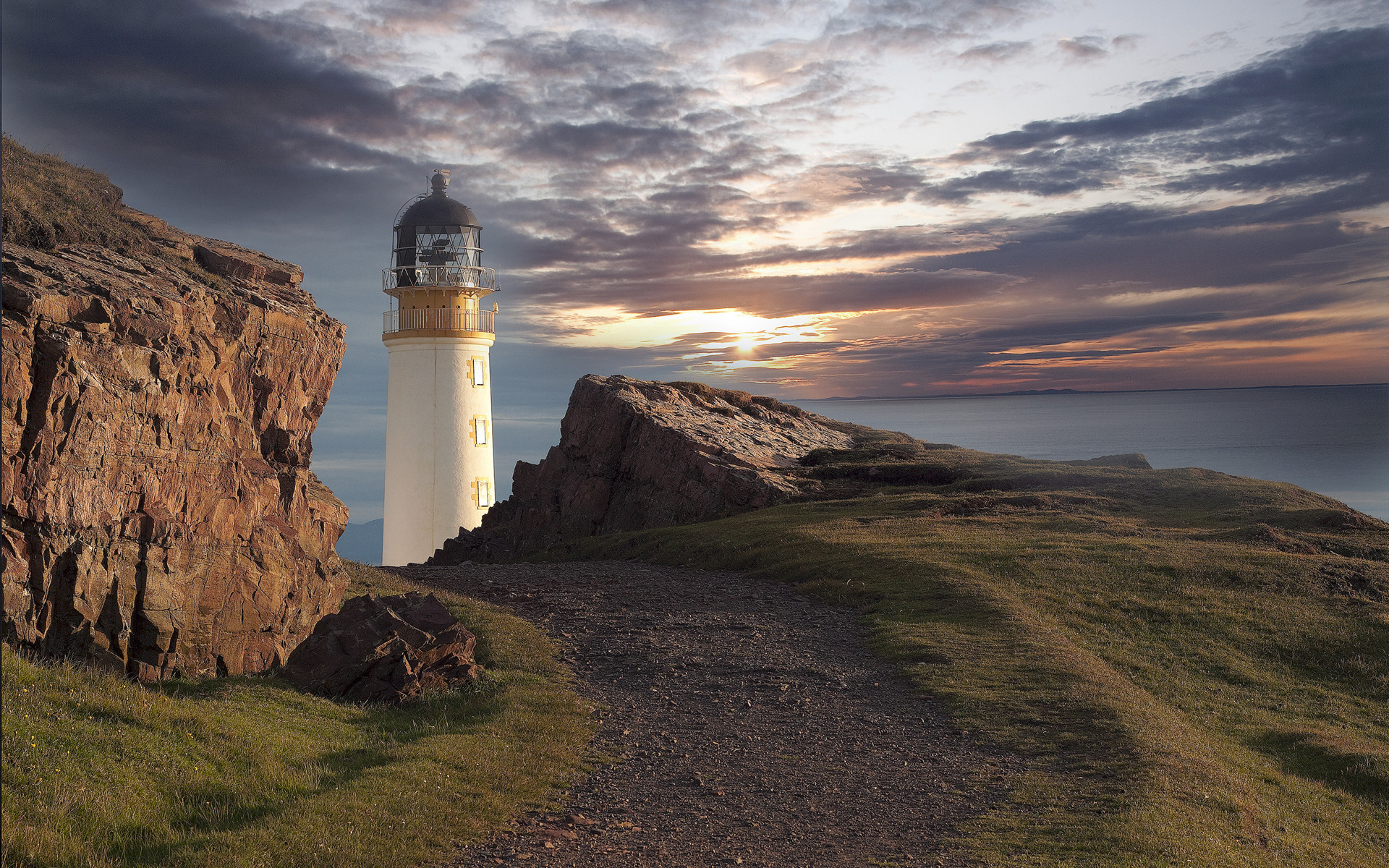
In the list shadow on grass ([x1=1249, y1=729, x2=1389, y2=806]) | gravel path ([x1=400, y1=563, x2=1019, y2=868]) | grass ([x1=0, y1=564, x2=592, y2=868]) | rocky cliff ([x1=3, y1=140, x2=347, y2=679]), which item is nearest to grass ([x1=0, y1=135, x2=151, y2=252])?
rocky cliff ([x1=3, y1=140, x2=347, y2=679])

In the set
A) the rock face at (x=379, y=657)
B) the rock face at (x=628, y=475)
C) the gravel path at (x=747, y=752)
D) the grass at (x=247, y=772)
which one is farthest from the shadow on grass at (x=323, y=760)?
the rock face at (x=628, y=475)

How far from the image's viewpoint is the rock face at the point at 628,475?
42031mm

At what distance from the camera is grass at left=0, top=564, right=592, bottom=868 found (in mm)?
9711

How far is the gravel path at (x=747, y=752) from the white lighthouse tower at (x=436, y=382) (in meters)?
18.8

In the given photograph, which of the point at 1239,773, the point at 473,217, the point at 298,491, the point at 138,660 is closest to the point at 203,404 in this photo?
the point at 298,491

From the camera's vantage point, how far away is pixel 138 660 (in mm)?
14195

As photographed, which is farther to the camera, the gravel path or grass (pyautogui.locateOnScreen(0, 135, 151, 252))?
grass (pyautogui.locateOnScreen(0, 135, 151, 252))

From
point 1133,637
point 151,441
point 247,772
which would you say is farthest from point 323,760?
point 1133,637

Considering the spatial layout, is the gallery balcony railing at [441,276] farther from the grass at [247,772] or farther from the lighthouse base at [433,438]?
the grass at [247,772]

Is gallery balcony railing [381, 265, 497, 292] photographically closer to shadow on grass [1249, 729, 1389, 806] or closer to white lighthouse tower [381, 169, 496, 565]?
white lighthouse tower [381, 169, 496, 565]

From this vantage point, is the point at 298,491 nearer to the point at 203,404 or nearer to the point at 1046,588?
the point at 203,404

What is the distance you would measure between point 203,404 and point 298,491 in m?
2.88

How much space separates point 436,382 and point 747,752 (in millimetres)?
31600

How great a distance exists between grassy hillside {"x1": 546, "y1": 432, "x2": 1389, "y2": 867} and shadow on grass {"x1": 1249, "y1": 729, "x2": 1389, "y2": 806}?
45mm
